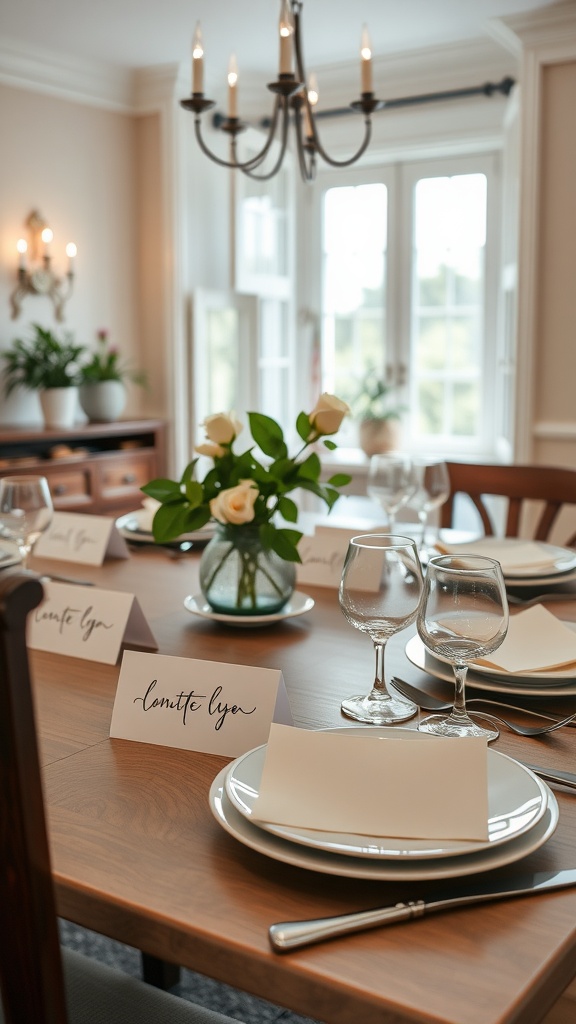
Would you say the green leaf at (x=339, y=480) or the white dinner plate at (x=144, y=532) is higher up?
the green leaf at (x=339, y=480)

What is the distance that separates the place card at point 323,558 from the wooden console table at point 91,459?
2.03 metres

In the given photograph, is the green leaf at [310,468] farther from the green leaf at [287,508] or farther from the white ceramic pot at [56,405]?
the white ceramic pot at [56,405]

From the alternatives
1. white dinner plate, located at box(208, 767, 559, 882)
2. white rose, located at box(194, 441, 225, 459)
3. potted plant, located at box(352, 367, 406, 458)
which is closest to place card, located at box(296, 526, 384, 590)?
white rose, located at box(194, 441, 225, 459)

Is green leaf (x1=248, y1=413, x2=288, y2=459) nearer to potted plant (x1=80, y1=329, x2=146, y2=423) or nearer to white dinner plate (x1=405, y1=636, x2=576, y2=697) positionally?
white dinner plate (x1=405, y1=636, x2=576, y2=697)

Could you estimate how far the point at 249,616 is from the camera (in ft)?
4.43

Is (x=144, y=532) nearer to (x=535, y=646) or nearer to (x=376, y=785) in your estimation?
(x=535, y=646)

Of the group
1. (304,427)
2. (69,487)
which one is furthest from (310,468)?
(69,487)

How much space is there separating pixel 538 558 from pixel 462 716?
29.4 inches

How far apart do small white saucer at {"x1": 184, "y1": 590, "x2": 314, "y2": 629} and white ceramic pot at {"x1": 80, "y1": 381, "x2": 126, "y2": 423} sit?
2.71 m

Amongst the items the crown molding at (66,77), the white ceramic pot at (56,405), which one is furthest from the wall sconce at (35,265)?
the crown molding at (66,77)

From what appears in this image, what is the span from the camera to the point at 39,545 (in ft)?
6.11

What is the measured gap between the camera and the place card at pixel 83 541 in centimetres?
179

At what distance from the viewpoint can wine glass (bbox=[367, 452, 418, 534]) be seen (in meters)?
1.72

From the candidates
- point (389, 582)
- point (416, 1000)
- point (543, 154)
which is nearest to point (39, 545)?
point (389, 582)
